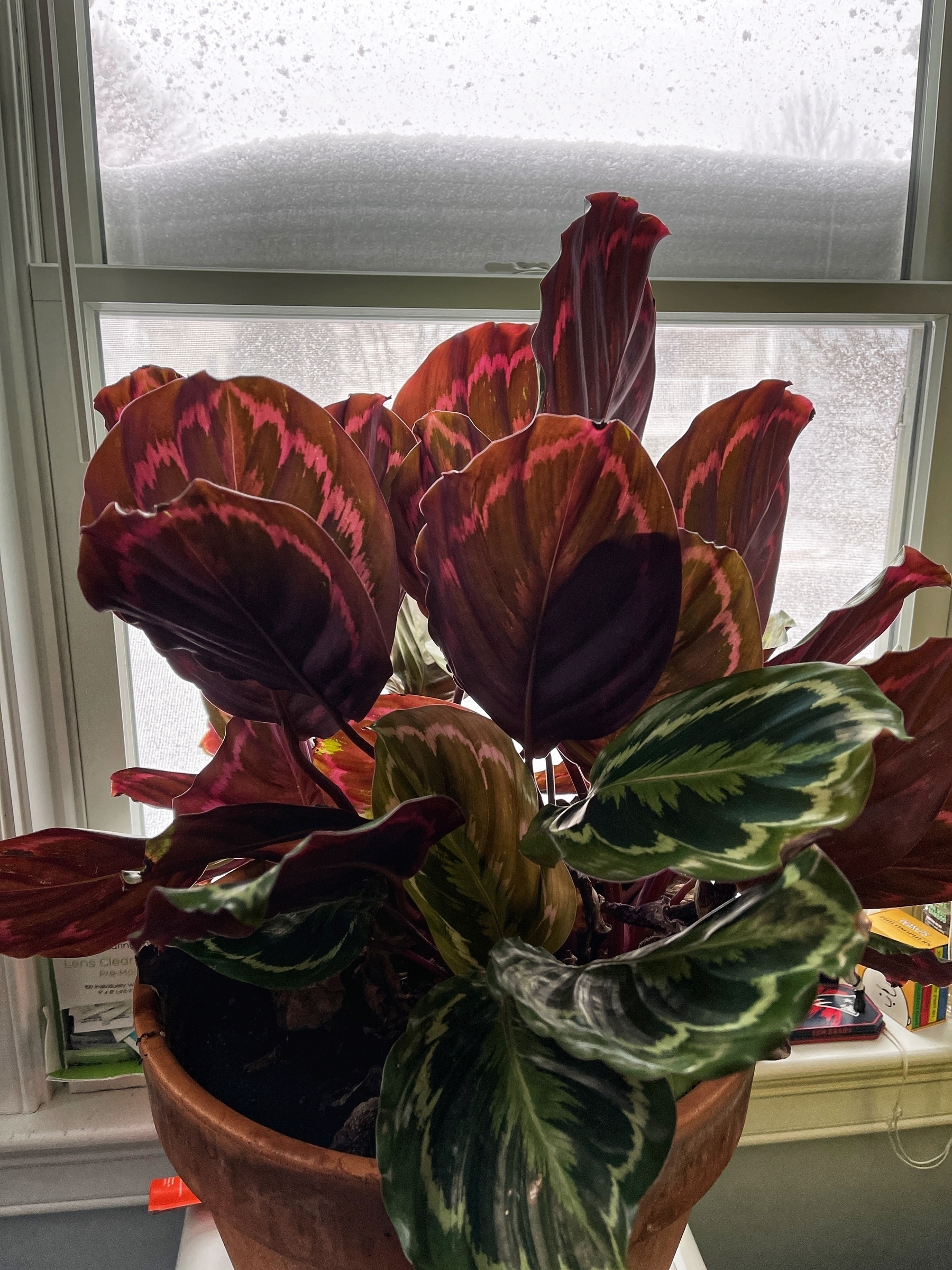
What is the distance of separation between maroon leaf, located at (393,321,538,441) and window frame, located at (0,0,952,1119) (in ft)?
2.14

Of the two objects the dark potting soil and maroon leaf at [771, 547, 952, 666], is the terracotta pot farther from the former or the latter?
maroon leaf at [771, 547, 952, 666]

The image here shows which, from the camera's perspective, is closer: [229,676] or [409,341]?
[229,676]

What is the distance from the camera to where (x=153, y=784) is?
0.44 m

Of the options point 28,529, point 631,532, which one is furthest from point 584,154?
point 631,532

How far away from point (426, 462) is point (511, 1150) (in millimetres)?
253

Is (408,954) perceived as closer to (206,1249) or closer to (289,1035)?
(289,1035)

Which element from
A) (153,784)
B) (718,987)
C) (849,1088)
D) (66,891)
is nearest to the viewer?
(718,987)

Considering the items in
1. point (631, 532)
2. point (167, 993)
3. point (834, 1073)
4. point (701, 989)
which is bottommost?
point (834, 1073)

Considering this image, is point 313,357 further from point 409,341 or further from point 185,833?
point 185,833

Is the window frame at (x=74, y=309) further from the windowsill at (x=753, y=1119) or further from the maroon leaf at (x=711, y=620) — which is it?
the maroon leaf at (x=711, y=620)

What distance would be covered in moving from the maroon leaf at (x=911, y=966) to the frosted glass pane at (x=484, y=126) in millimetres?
969

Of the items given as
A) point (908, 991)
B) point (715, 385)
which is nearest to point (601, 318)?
point (715, 385)

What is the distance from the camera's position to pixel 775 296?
3.77ft

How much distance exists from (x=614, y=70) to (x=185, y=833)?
1132 millimetres
